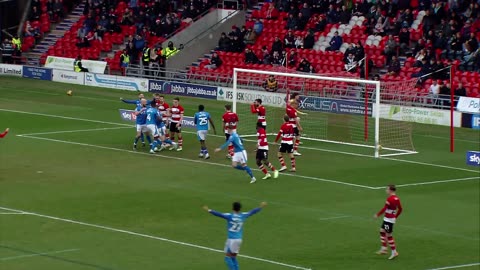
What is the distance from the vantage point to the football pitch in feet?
99.7

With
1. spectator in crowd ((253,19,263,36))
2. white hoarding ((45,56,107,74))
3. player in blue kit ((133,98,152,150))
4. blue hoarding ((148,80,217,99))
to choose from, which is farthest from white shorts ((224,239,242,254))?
white hoarding ((45,56,107,74))

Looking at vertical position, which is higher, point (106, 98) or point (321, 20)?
point (321, 20)

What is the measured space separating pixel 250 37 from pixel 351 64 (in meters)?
9.81

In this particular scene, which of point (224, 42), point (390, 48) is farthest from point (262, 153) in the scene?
point (224, 42)

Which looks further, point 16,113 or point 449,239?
point 16,113

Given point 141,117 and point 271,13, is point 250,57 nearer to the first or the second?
point 271,13

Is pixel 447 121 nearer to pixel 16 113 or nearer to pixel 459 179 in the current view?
pixel 459 179

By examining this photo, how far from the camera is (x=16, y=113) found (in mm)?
59500

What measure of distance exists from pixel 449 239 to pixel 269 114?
82.8 feet

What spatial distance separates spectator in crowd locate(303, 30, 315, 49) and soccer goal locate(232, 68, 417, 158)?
17.6ft

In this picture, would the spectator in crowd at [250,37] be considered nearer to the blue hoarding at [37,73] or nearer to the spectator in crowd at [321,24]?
the spectator in crowd at [321,24]

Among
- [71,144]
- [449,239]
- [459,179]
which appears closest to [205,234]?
[449,239]

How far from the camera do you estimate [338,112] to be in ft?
188

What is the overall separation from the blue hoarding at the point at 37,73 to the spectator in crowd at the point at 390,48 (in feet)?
74.9
